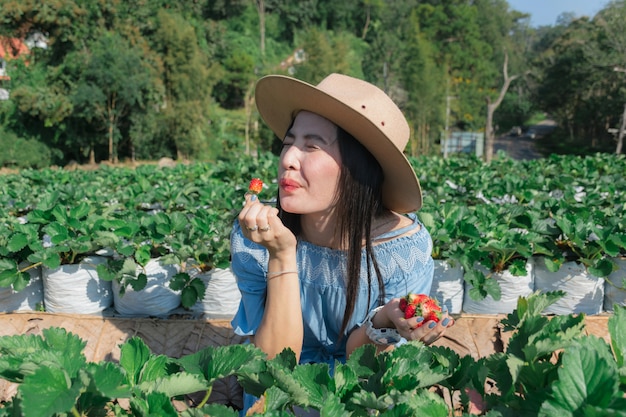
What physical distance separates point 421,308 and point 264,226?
1.41ft

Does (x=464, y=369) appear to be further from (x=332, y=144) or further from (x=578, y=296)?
(x=578, y=296)

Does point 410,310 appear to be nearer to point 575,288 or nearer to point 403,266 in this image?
point 403,266

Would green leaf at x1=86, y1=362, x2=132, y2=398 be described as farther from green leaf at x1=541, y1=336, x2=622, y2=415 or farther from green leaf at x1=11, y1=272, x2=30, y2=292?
green leaf at x1=11, y1=272, x2=30, y2=292

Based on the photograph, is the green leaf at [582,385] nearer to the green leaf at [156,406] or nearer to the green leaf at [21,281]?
the green leaf at [156,406]

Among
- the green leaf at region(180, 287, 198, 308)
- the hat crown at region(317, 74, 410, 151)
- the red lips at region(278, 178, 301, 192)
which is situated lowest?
the green leaf at region(180, 287, 198, 308)

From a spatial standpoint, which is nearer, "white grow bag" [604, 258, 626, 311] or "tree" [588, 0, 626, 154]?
"white grow bag" [604, 258, 626, 311]

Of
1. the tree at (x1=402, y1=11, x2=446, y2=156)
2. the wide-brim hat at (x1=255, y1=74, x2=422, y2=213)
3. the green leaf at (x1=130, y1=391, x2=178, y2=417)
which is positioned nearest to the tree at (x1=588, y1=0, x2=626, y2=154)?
the tree at (x1=402, y1=11, x2=446, y2=156)

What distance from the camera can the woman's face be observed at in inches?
57.5

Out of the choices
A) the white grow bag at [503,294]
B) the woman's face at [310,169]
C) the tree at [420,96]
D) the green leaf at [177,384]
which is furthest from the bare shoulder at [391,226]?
the tree at [420,96]

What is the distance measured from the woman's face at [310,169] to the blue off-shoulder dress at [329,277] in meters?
0.23

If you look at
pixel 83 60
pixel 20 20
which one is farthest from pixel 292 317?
pixel 20 20

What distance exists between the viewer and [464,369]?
928 millimetres

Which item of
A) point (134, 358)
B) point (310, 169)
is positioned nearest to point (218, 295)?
point (310, 169)

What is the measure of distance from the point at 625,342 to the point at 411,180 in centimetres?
82
